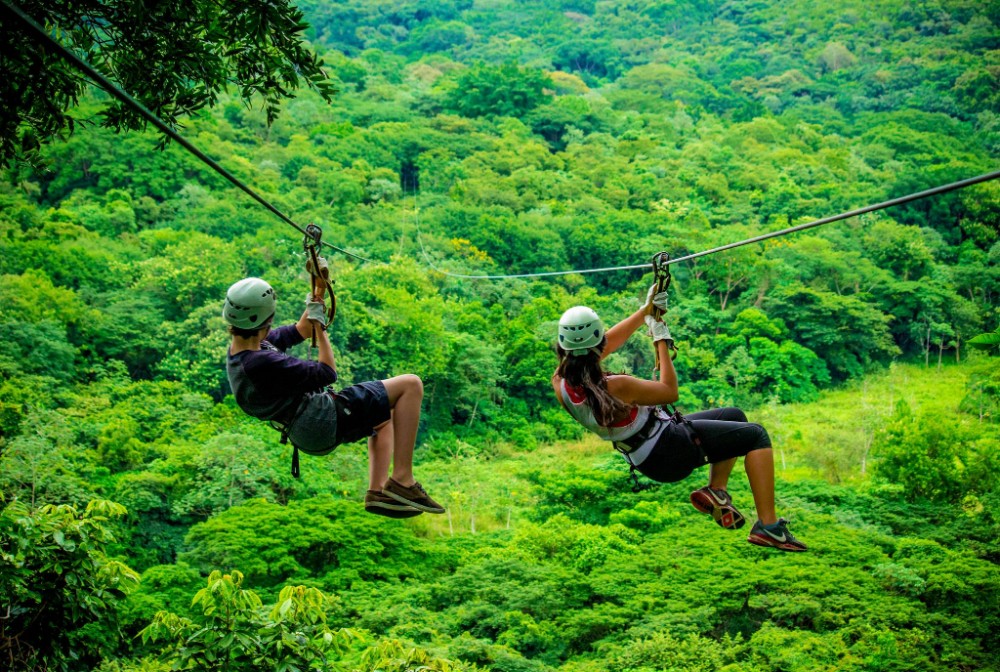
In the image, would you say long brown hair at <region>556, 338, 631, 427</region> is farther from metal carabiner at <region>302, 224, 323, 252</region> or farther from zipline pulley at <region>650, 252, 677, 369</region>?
metal carabiner at <region>302, 224, 323, 252</region>

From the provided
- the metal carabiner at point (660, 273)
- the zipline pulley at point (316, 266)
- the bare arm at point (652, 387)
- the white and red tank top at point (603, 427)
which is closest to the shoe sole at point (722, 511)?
the white and red tank top at point (603, 427)

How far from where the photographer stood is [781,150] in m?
37.0

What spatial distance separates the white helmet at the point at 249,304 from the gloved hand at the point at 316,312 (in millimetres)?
178

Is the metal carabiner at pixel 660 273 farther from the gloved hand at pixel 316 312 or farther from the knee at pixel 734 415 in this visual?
the gloved hand at pixel 316 312

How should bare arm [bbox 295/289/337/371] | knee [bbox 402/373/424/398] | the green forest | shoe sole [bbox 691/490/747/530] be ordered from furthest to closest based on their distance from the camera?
the green forest → shoe sole [bbox 691/490/747/530] → knee [bbox 402/373/424/398] → bare arm [bbox 295/289/337/371]

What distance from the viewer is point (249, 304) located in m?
3.44

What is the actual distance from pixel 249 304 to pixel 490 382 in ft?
56.3

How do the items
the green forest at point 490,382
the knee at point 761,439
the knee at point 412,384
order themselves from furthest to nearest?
the green forest at point 490,382
the knee at point 761,439
the knee at point 412,384

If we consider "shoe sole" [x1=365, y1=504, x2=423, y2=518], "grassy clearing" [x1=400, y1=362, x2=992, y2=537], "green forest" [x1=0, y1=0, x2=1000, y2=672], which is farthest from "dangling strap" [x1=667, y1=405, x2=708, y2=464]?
"grassy clearing" [x1=400, y1=362, x2=992, y2=537]

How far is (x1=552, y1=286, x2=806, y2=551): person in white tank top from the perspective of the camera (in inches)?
147

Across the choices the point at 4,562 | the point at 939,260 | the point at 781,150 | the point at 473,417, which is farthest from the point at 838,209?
the point at 4,562

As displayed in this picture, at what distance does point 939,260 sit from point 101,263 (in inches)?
965

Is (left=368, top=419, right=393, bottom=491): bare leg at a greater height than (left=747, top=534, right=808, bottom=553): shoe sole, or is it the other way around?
(left=368, top=419, right=393, bottom=491): bare leg

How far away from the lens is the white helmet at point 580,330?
3.73 m
